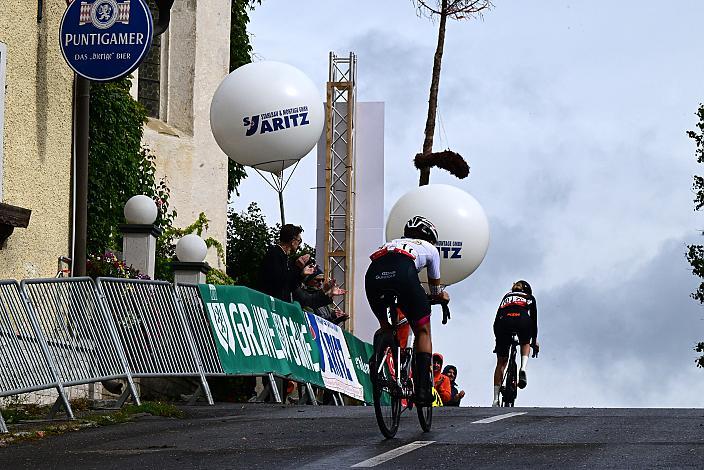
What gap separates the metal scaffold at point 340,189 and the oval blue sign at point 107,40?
13.8 metres

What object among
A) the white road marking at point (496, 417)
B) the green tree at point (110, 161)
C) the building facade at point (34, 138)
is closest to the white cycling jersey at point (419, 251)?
the white road marking at point (496, 417)

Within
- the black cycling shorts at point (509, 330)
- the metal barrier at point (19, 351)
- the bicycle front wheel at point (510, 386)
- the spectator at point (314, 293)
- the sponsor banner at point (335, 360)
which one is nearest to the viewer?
the metal barrier at point (19, 351)

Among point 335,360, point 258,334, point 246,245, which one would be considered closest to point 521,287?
point 335,360

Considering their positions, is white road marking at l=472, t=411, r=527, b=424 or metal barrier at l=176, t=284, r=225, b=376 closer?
white road marking at l=472, t=411, r=527, b=424

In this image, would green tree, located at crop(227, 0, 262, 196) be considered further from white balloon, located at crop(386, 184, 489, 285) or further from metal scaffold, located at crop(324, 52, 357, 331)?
white balloon, located at crop(386, 184, 489, 285)

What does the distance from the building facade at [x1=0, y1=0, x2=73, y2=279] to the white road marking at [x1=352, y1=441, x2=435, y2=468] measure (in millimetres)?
7800

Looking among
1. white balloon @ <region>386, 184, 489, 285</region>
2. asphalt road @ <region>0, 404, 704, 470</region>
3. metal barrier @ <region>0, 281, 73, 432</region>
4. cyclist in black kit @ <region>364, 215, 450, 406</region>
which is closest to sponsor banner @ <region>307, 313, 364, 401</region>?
white balloon @ <region>386, 184, 489, 285</region>

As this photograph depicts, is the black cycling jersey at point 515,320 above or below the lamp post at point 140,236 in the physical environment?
below

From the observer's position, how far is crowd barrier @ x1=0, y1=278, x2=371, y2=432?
44.6ft

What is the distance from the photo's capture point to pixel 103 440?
12031 millimetres

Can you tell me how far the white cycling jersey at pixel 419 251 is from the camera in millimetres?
12344

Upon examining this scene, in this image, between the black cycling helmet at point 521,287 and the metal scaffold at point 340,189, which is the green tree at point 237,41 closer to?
the metal scaffold at point 340,189

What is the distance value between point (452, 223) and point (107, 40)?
23.1 ft

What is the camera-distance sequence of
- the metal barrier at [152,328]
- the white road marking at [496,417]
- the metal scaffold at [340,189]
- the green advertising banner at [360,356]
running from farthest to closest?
the metal scaffold at [340,189]
the green advertising banner at [360,356]
the metal barrier at [152,328]
the white road marking at [496,417]
